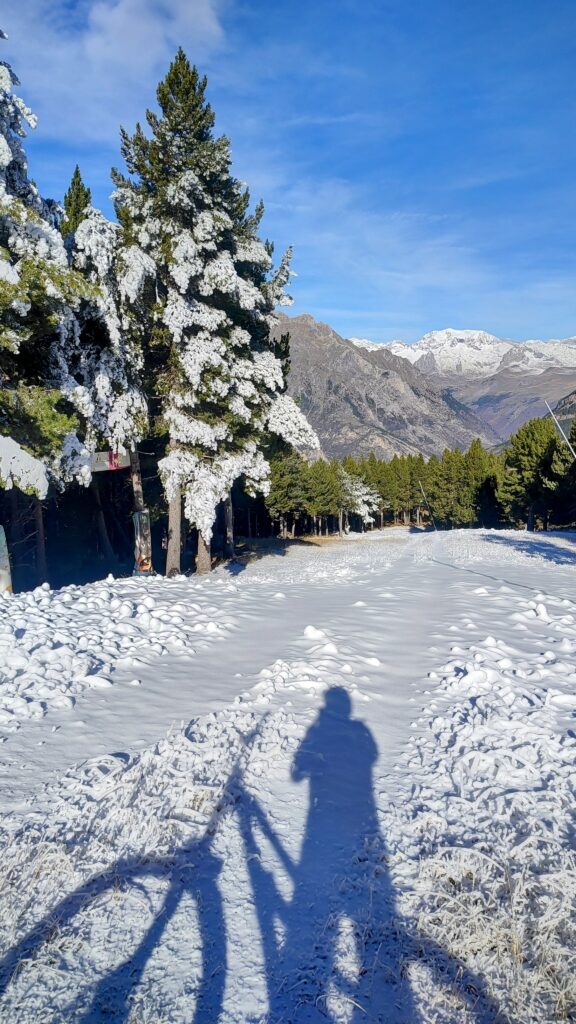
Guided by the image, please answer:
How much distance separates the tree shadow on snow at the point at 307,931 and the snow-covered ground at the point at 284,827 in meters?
0.01

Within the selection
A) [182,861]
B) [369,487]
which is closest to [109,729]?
[182,861]

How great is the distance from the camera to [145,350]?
16.4 meters

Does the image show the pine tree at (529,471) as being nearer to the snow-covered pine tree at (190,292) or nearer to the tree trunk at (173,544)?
the snow-covered pine tree at (190,292)

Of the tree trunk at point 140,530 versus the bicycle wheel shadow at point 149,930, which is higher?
the tree trunk at point 140,530

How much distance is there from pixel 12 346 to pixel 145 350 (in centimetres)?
634

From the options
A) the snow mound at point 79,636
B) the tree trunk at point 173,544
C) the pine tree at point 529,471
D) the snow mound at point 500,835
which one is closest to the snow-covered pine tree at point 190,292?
the tree trunk at point 173,544

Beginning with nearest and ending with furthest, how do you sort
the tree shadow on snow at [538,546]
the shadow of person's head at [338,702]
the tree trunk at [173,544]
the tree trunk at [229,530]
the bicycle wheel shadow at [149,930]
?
the bicycle wheel shadow at [149,930] < the shadow of person's head at [338,702] < the tree trunk at [173,544] < the tree shadow on snow at [538,546] < the tree trunk at [229,530]

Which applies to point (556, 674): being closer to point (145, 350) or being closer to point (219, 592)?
point (219, 592)

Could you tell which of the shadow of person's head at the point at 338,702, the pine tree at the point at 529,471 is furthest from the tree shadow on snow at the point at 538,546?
the pine tree at the point at 529,471

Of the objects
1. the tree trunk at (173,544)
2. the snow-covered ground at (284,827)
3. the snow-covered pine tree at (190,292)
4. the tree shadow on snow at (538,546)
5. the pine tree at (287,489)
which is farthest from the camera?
the pine tree at (287,489)

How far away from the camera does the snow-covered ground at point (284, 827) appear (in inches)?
112

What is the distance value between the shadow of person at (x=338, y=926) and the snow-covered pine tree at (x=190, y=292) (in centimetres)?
1156

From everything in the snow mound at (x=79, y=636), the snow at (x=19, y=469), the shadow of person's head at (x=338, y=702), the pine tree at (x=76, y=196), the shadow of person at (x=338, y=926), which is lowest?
the shadow of person at (x=338, y=926)

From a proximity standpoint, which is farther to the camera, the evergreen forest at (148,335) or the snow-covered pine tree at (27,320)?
the evergreen forest at (148,335)
